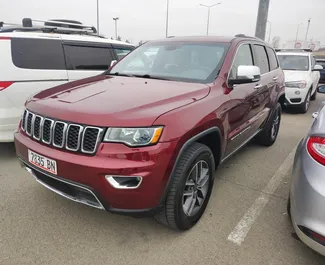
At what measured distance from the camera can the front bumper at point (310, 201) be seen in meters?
1.78

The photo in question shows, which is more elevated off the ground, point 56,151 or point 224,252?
point 56,151

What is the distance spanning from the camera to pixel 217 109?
262cm

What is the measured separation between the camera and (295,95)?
770 cm

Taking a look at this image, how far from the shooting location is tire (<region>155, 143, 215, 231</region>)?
7.25 ft

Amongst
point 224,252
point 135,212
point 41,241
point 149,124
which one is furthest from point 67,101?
point 224,252

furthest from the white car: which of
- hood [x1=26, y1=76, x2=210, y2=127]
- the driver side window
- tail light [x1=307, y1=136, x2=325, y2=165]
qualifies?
tail light [x1=307, y1=136, x2=325, y2=165]

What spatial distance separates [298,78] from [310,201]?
6.85m

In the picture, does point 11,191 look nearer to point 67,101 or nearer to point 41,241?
point 41,241

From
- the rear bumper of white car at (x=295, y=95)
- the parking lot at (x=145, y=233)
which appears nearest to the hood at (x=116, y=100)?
the parking lot at (x=145, y=233)

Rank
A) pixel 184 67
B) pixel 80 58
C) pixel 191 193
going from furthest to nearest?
pixel 80 58 → pixel 184 67 → pixel 191 193

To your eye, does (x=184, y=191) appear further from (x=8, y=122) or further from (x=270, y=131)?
(x=270, y=131)

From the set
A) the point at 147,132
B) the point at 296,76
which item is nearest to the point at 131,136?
the point at 147,132

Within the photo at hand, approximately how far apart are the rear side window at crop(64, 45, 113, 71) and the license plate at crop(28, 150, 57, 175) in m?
2.54

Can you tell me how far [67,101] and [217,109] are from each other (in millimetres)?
1340
